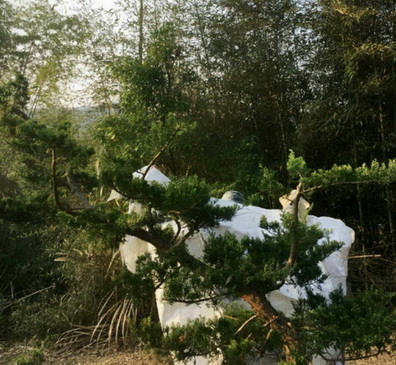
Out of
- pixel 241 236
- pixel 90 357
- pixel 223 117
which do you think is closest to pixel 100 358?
pixel 90 357

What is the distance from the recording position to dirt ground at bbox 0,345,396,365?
11.2ft

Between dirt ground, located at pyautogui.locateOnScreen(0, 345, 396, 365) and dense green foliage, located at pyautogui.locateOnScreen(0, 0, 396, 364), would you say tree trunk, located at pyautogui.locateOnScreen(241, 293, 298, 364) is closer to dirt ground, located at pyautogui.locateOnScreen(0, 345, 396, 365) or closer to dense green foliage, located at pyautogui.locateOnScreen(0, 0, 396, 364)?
dense green foliage, located at pyautogui.locateOnScreen(0, 0, 396, 364)

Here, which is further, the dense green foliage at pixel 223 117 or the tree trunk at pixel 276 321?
the dense green foliage at pixel 223 117

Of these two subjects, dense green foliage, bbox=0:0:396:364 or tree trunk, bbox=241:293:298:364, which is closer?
tree trunk, bbox=241:293:298:364

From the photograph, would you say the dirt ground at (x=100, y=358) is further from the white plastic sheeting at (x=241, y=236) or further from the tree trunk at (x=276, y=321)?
the tree trunk at (x=276, y=321)

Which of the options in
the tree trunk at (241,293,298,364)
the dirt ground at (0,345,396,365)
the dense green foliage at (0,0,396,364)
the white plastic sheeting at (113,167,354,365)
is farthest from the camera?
the dense green foliage at (0,0,396,364)

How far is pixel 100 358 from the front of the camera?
353 centimetres

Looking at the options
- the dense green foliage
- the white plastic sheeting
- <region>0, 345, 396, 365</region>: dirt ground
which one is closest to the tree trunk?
the white plastic sheeting

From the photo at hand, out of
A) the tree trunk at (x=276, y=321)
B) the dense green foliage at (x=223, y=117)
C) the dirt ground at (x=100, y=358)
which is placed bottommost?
the dirt ground at (x=100, y=358)

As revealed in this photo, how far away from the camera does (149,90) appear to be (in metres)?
4.44

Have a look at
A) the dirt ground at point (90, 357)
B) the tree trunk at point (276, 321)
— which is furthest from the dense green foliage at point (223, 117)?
the tree trunk at point (276, 321)

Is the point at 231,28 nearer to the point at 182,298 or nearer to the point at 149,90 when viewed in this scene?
the point at 149,90

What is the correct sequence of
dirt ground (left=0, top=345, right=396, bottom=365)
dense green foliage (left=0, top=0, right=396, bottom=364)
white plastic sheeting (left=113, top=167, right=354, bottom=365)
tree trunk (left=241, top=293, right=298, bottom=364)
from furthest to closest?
dense green foliage (left=0, top=0, right=396, bottom=364) → dirt ground (left=0, top=345, right=396, bottom=365) → white plastic sheeting (left=113, top=167, right=354, bottom=365) → tree trunk (left=241, top=293, right=298, bottom=364)

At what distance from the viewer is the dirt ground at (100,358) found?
340cm
